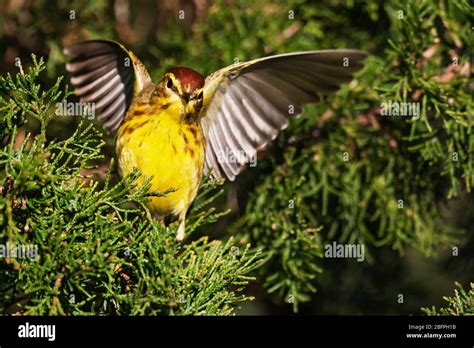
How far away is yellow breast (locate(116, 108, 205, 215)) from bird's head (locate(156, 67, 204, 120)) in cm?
5

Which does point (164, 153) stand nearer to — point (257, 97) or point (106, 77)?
point (257, 97)

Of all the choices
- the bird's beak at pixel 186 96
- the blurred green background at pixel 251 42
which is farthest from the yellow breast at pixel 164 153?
the blurred green background at pixel 251 42

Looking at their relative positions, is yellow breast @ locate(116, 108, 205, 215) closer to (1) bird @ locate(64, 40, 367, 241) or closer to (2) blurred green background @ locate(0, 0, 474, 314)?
(1) bird @ locate(64, 40, 367, 241)

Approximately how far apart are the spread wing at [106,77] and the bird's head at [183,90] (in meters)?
0.31

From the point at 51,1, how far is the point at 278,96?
145cm

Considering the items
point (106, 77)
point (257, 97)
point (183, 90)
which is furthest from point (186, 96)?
point (106, 77)

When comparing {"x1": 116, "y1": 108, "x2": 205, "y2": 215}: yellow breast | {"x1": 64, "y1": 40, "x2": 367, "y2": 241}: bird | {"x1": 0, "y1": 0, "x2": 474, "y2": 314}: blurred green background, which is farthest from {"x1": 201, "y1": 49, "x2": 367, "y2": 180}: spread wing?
{"x1": 116, "y1": 108, "x2": 205, "y2": 215}: yellow breast

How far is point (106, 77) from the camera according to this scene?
11.0ft

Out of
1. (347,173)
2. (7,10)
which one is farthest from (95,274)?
(7,10)

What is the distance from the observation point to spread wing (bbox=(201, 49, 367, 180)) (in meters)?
2.95

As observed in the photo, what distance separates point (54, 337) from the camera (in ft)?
6.56

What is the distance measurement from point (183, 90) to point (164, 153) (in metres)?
0.25

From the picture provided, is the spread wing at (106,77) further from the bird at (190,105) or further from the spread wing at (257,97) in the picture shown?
the spread wing at (257,97)

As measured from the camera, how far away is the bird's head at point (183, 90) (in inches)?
110
